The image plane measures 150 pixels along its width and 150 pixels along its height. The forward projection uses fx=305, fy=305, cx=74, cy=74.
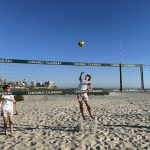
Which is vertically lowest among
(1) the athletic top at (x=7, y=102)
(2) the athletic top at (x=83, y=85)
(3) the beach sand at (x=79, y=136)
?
(3) the beach sand at (x=79, y=136)

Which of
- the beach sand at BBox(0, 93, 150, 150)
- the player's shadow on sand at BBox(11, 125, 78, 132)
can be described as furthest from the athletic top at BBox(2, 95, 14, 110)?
the player's shadow on sand at BBox(11, 125, 78, 132)

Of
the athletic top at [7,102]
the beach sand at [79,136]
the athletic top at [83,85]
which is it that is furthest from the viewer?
the athletic top at [83,85]

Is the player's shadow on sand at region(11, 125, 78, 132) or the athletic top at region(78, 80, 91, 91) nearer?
the player's shadow on sand at region(11, 125, 78, 132)

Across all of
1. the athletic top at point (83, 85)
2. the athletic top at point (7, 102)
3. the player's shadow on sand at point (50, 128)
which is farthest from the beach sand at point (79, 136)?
the athletic top at point (83, 85)

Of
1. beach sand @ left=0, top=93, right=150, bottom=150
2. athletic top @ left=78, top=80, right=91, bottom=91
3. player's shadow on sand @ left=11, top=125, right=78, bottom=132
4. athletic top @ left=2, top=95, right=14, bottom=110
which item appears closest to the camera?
beach sand @ left=0, top=93, right=150, bottom=150

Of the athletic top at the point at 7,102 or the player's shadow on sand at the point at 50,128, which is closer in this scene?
the athletic top at the point at 7,102

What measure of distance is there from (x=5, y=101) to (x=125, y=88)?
20.7 feet

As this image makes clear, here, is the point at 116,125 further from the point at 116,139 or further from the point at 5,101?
the point at 5,101

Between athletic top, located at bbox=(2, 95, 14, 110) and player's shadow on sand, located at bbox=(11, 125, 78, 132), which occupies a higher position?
athletic top, located at bbox=(2, 95, 14, 110)

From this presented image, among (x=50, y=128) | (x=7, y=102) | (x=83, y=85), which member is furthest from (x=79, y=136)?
(x=83, y=85)

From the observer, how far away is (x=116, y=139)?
7473 millimetres

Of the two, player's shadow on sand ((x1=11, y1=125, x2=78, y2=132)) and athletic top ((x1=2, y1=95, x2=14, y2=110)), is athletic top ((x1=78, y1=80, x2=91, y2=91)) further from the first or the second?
athletic top ((x1=2, y1=95, x2=14, y2=110))

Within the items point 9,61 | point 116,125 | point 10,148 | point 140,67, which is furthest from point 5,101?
point 140,67

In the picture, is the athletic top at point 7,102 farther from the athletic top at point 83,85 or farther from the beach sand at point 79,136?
the athletic top at point 83,85
